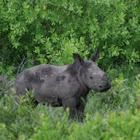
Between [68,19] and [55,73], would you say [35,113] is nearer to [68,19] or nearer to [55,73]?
[55,73]

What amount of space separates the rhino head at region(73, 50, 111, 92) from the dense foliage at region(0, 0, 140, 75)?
3020 mm

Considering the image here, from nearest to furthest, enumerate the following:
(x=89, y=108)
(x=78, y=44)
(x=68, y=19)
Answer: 1. (x=89, y=108)
2. (x=78, y=44)
3. (x=68, y=19)

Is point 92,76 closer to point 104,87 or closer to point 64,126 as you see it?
point 104,87

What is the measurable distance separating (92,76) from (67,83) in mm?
384

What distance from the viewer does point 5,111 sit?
21.2ft

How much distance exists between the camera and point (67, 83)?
814 cm

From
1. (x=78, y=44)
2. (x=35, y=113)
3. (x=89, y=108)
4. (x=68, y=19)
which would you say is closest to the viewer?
(x=35, y=113)

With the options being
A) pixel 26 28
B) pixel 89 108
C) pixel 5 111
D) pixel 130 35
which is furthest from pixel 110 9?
pixel 5 111

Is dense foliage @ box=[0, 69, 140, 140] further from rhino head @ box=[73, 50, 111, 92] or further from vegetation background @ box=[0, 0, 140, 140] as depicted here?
vegetation background @ box=[0, 0, 140, 140]

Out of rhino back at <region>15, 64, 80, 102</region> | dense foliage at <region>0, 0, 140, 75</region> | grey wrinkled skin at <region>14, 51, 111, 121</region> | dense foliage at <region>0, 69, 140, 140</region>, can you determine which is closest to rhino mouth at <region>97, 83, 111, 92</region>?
grey wrinkled skin at <region>14, 51, 111, 121</region>

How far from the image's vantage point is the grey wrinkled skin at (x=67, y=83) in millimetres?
7984

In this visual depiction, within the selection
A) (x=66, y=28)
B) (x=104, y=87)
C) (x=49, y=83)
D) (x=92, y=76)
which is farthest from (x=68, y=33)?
(x=104, y=87)

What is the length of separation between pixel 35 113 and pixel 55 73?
201 cm

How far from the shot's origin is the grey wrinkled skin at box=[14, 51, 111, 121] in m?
7.98
